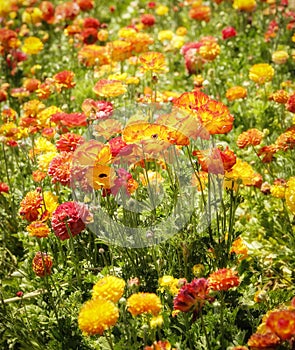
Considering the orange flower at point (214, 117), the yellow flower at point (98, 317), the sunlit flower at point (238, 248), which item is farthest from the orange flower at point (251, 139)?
the yellow flower at point (98, 317)

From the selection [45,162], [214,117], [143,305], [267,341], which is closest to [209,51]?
[45,162]

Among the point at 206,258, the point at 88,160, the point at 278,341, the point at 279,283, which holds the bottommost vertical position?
the point at 279,283

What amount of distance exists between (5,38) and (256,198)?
229cm

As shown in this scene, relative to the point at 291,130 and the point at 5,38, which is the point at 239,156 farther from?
the point at 5,38

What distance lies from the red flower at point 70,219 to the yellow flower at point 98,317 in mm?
497

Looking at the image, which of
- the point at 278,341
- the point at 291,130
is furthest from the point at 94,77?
the point at 278,341

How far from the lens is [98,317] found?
165 cm

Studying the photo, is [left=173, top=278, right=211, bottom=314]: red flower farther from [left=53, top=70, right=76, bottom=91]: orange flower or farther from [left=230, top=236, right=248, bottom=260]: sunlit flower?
[left=53, top=70, right=76, bottom=91]: orange flower

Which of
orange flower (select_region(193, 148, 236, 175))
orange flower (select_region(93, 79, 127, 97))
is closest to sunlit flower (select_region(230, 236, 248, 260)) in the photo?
orange flower (select_region(193, 148, 236, 175))

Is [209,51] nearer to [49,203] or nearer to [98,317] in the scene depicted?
[49,203]

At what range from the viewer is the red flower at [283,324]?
1.49 meters

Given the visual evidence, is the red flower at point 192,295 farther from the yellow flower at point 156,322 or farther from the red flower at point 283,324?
the red flower at point 283,324

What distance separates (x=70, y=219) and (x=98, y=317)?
0.56 meters

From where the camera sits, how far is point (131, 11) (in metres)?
5.58
